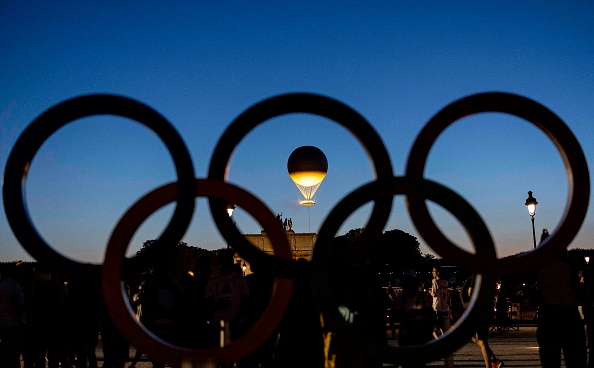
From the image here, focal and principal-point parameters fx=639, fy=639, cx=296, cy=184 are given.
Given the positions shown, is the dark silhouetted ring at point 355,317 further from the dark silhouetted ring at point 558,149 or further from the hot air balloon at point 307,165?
the hot air balloon at point 307,165

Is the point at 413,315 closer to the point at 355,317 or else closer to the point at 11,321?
the point at 355,317

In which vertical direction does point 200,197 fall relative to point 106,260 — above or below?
above

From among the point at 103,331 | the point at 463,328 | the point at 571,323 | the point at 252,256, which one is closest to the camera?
the point at 463,328

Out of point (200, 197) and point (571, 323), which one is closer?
point (200, 197)

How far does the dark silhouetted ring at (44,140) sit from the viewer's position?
800 centimetres

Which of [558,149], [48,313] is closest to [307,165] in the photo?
[48,313]

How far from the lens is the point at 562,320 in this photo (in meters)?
9.43

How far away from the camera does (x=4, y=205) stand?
8.02 meters

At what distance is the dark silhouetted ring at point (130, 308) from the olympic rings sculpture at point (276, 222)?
0.01 meters

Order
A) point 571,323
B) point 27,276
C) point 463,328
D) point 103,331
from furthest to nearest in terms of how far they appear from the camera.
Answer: point 27,276
point 103,331
point 571,323
point 463,328

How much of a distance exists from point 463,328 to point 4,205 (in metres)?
5.84

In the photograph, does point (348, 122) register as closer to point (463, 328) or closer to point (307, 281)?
point (307, 281)

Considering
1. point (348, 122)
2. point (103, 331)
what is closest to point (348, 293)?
point (348, 122)

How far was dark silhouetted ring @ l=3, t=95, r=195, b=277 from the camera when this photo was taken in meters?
8.00
